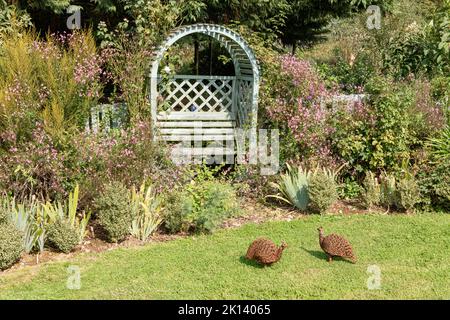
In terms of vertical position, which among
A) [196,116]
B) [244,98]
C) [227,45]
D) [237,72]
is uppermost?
[227,45]

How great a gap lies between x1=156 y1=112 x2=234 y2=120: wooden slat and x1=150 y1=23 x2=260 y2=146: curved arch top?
0.04 metres

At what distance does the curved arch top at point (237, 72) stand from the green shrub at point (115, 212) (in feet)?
5.37

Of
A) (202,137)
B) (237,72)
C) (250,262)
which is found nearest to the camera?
(250,262)

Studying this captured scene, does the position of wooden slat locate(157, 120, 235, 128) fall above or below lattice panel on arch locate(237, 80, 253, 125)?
below

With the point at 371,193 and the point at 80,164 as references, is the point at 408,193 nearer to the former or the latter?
the point at 371,193

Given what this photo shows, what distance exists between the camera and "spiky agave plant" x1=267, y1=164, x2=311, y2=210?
21.5ft

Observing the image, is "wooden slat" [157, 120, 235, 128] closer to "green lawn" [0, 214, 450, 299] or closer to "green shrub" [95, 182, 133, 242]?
"green shrub" [95, 182, 133, 242]

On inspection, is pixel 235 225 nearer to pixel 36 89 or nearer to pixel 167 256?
pixel 167 256

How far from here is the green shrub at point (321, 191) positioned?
6285mm

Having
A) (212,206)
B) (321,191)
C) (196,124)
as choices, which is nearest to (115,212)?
(212,206)

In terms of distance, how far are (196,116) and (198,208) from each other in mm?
2626

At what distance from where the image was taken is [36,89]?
6199mm

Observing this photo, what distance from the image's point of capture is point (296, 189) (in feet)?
21.7

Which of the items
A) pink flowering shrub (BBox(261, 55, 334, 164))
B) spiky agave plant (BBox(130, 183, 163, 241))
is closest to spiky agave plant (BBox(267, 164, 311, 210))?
pink flowering shrub (BBox(261, 55, 334, 164))
